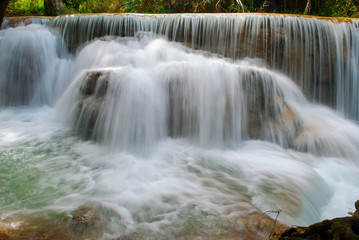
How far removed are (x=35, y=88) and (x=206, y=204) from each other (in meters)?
6.70

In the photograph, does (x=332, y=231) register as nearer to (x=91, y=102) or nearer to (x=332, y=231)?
(x=332, y=231)

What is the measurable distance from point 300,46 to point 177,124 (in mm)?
4297

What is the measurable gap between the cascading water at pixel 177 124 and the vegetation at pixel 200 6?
3.35m

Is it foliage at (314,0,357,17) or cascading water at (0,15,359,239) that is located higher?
foliage at (314,0,357,17)

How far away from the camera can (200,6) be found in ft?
35.7

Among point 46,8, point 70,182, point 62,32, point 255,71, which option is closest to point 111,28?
point 62,32

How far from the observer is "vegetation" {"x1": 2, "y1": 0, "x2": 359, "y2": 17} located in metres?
9.84

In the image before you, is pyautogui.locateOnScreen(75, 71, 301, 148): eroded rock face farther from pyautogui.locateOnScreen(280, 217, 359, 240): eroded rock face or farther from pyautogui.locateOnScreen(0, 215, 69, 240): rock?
pyautogui.locateOnScreen(280, 217, 359, 240): eroded rock face

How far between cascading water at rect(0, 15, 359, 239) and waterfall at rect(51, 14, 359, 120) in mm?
28

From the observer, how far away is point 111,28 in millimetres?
7832

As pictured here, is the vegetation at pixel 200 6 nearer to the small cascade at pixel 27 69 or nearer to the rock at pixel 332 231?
the small cascade at pixel 27 69

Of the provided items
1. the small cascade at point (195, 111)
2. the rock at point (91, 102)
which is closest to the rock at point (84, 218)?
the small cascade at point (195, 111)

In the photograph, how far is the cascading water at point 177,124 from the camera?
9.81ft

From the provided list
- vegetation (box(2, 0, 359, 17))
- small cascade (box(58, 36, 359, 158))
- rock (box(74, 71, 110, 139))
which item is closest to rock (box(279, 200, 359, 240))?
small cascade (box(58, 36, 359, 158))
